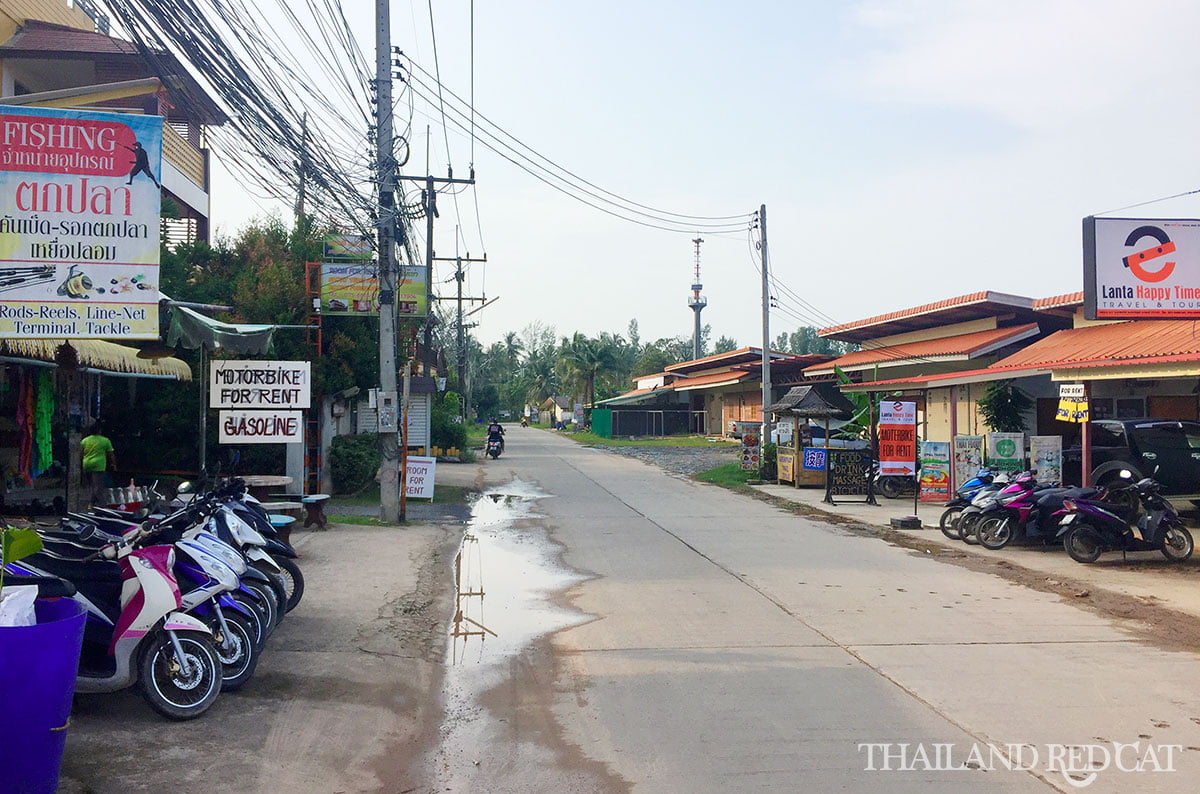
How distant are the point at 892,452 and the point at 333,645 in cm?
1479

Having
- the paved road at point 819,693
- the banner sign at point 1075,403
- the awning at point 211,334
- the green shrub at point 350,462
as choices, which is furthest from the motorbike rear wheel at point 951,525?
the green shrub at point 350,462

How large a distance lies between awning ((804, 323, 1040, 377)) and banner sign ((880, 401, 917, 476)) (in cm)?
484

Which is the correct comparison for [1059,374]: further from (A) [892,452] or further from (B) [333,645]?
(B) [333,645]

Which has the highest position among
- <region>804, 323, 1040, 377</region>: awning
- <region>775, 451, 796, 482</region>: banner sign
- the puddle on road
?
<region>804, 323, 1040, 377</region>: awning

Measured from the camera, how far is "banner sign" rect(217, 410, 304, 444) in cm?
1362

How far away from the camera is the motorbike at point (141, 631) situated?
575cm

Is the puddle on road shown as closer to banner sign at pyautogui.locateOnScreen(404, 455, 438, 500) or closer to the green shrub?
banner sign at pyautogui.locateOnScreen(404, 455, 438, 500)

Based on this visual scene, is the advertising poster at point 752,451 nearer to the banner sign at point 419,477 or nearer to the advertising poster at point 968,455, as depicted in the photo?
the advertising poster at point 968,455

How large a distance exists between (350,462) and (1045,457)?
43.9 ft

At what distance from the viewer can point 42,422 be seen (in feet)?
43.6

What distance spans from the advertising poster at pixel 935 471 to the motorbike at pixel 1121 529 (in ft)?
21.2

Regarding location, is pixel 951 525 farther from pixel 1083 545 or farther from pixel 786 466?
pixel 786 466

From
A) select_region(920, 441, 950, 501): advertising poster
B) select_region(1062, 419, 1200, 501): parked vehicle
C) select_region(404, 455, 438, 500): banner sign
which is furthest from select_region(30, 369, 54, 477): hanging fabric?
select_region(1062, 419, 1200, 501): parked vehicle

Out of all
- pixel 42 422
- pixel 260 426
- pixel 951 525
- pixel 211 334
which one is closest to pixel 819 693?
pixel 211 334
